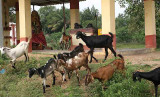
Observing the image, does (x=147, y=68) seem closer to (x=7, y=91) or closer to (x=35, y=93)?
(x=35, y=93)

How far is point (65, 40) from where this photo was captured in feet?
47.5

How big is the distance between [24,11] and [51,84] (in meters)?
5.88

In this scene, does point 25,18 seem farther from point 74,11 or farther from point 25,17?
point 74,11

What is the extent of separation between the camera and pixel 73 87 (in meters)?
6.51

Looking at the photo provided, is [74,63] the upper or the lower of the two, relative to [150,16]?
lower

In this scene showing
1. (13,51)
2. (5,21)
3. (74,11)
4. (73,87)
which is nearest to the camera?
(73,87)

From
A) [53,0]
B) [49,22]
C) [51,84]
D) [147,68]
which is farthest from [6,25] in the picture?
[49,22]

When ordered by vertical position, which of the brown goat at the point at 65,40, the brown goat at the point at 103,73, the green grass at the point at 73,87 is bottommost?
the green grass at the point at 73,87

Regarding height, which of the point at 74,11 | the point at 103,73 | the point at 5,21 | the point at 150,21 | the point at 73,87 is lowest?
the point at 73,87

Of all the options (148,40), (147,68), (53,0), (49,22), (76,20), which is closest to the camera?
(147,68)

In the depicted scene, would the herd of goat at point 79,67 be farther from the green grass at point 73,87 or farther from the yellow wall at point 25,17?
the yellow wall at point 25,17

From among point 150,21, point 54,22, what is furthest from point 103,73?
point 54,22

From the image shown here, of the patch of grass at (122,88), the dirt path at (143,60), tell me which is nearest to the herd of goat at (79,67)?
the patch of grass at (122,88)

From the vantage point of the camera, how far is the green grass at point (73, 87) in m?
5.79
